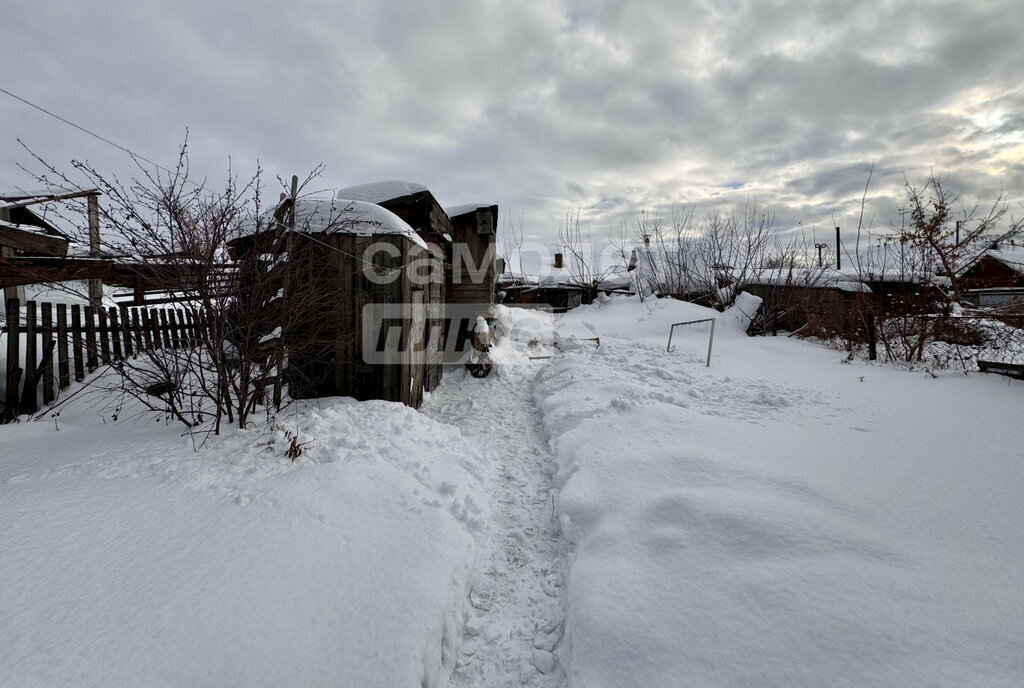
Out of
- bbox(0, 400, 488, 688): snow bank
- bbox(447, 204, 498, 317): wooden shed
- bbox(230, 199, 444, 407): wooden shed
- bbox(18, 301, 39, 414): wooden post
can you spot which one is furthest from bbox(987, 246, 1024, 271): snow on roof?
bbox(18, 301, 39, 414): wooden post

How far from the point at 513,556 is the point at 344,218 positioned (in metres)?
4.66

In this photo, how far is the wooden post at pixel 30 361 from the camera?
4.67m

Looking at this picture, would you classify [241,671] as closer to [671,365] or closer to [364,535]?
[364,535]

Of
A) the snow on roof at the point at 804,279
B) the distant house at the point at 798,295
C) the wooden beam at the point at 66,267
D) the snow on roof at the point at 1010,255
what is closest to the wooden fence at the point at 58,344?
the wooden beam at the point at 66,267

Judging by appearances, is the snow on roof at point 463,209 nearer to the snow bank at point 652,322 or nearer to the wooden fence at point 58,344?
the snow bank at point 652,322

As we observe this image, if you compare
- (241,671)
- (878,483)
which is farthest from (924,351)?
(241,671)

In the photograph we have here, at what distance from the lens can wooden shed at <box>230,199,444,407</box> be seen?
17.2 ft

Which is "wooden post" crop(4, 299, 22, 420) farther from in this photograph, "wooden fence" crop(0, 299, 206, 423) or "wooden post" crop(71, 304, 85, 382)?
"wooden post" crop(71, 304, 85, 382)

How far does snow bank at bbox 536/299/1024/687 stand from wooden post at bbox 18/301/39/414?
617 cm

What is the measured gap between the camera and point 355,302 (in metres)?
5.59

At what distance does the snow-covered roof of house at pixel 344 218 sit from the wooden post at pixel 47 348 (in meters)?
3.04

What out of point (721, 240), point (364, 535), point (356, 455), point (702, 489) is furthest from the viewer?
point (721, 240)

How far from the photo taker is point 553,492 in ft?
13.5

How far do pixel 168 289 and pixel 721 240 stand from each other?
Answer: 25088 millimetres
